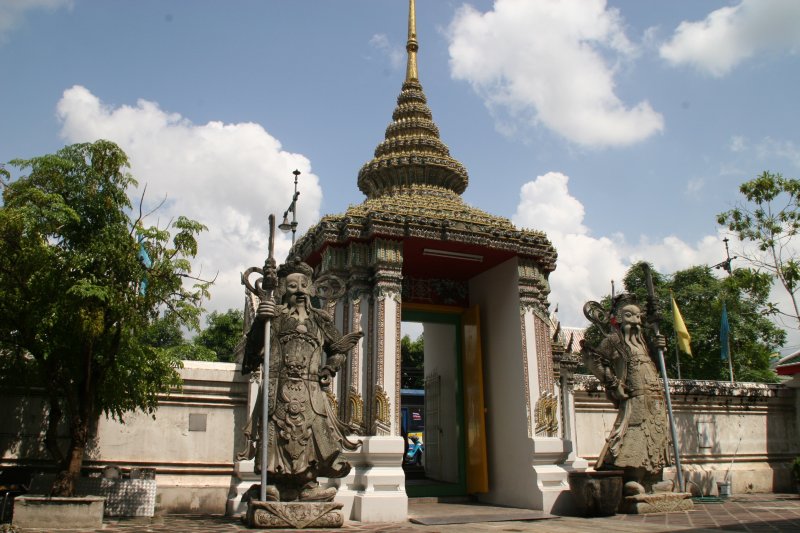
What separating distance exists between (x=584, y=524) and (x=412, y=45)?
487 inches

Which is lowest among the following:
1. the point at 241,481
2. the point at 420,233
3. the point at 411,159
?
the point at 241,481

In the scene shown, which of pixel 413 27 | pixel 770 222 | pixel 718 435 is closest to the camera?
pixel 770 222

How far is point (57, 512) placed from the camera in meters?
8.05

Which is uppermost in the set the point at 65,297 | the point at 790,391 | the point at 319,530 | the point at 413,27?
the point at 413,27

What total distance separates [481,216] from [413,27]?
6678mm

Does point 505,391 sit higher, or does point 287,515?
point 505,391

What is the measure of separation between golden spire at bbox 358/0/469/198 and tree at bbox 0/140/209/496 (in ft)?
19.1

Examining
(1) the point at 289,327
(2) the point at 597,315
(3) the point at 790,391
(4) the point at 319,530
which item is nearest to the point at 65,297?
(1) the point at 289,327

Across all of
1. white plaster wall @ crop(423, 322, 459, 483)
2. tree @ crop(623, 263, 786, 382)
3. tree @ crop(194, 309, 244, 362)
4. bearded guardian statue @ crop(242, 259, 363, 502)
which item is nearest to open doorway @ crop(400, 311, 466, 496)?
white plaster wall @ crop(423, 322, 459, 483)

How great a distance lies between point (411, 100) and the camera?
16.3m

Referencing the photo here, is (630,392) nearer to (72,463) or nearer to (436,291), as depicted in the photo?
(436,291)

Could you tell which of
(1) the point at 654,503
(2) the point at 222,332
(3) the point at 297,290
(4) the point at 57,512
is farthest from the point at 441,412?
(2) the point at 222,332

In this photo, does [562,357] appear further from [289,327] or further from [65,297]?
[65,297]

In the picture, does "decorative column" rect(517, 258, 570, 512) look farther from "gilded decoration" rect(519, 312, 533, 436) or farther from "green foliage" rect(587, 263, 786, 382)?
"green foliage" rect(587, 263, 786, 382)
